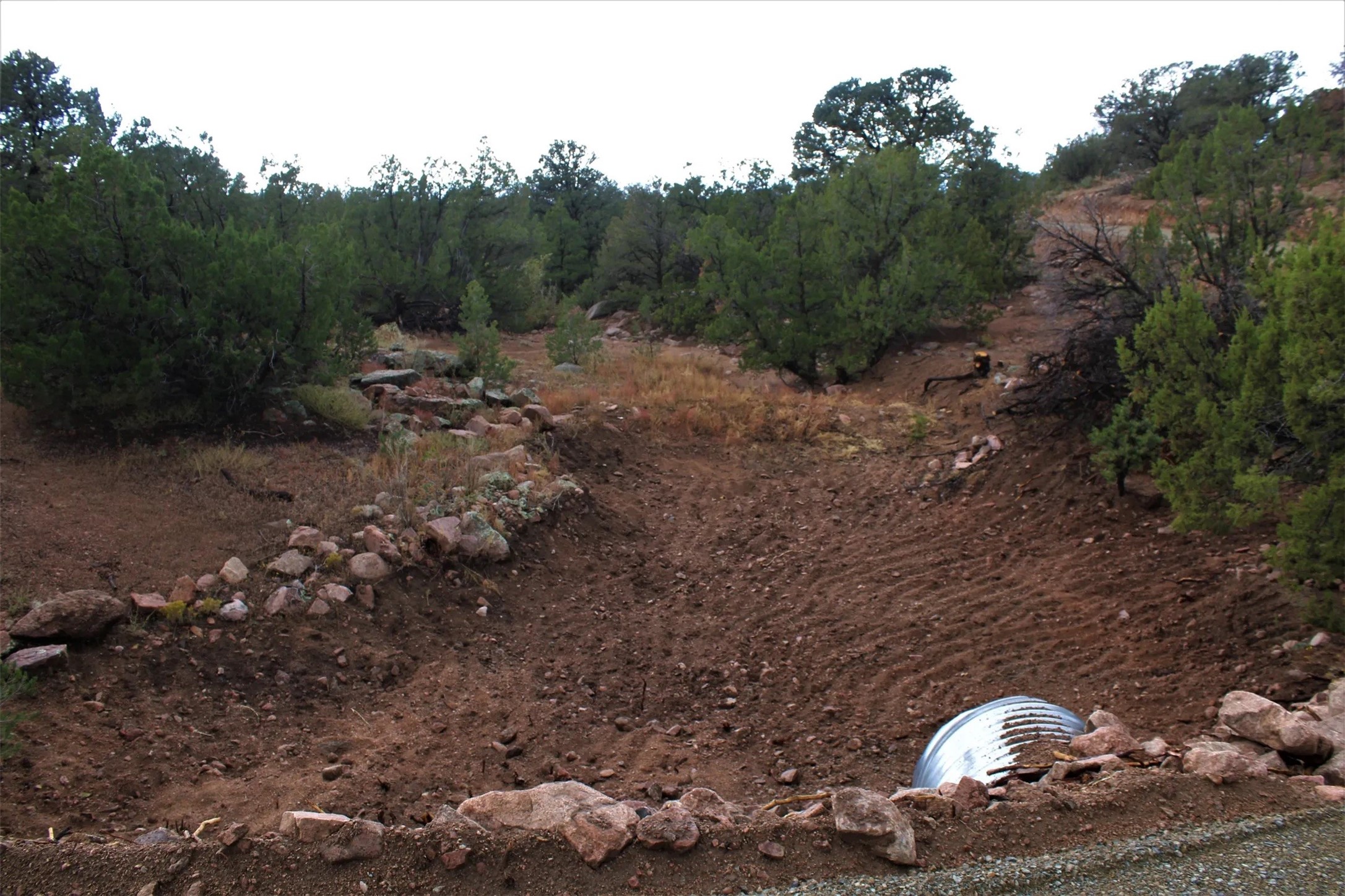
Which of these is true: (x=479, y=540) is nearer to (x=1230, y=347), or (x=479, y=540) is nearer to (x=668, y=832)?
(x=668, y=832)

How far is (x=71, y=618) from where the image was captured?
15.5 feet

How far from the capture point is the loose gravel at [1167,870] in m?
2.69

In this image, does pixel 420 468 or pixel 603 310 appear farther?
pixel 603 310

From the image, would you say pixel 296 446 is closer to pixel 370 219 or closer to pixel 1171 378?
pixel 1171 378

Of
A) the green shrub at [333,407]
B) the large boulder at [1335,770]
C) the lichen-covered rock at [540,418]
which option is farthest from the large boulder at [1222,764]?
the green shrub at [333,407]

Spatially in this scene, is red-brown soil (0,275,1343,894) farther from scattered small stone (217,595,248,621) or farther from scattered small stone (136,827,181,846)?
scattered small stone (136,827,181,846)

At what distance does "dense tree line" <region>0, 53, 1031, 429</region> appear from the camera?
24.6 feet

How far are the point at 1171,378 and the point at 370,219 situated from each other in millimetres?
16681

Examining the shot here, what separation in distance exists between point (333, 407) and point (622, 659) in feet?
15.0

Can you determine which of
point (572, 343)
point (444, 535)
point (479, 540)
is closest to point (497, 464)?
point (479, 540)

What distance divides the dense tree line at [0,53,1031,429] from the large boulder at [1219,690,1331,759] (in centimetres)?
776

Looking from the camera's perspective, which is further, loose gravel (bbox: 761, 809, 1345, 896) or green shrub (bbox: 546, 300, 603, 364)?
green shrub (bbox: 546, 300, 603, 364)

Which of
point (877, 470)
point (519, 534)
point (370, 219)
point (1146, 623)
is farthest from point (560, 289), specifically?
point (1146, 623)

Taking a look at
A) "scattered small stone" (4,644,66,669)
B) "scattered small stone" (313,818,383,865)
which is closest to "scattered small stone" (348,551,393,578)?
"scattered small stone" (4,644,66,669)
